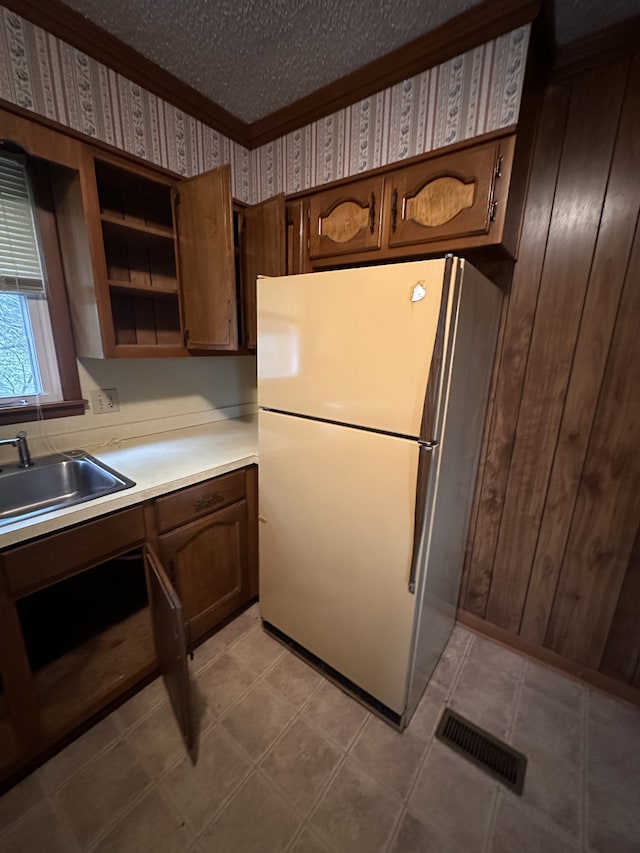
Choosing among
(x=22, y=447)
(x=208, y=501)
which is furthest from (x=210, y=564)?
(x=22, y=447)

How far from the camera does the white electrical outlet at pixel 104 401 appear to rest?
1.66 m

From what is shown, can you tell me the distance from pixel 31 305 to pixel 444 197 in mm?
1678

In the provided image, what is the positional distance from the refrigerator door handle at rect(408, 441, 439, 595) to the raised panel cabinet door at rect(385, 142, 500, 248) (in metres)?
0.76

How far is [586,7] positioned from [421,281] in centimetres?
104

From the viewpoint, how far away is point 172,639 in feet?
3.69

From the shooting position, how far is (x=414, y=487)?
1.08 metres

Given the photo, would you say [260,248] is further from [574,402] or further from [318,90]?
[574,402]

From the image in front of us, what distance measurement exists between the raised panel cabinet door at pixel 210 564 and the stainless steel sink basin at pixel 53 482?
0.36 meters

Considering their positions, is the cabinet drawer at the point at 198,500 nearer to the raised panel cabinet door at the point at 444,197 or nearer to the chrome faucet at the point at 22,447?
the chrome faucet at the point at 22,447

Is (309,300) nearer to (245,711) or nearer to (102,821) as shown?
(245,711)

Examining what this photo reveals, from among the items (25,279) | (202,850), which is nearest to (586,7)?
(25,279)

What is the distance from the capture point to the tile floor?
105 centimetres

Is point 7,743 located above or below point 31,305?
below

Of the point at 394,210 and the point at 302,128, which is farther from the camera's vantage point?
the point at 302,128
